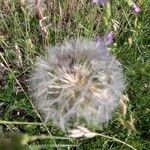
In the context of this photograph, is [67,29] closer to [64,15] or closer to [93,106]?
[64,15]

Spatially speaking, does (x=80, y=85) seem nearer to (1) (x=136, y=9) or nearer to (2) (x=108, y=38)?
(2) (x=108, y=38)

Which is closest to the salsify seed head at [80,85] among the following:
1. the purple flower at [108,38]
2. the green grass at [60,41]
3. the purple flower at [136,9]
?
the green grass at [60,41]

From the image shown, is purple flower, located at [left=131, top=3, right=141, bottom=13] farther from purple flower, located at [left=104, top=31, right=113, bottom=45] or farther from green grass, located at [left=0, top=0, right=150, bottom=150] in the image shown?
purple flower, located at [left=104, top=31, right=113, bottom=45]

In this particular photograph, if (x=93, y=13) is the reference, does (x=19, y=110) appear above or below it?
below

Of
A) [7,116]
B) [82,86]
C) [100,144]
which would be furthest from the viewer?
[7,116]

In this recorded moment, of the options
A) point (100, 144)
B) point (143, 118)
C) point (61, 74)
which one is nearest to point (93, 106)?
point (61, 74)

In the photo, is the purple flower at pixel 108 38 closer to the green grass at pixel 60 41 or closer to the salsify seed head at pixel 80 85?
the green grass at pixel 60 41

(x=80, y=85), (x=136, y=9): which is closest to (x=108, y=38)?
(x=136, y=9)
